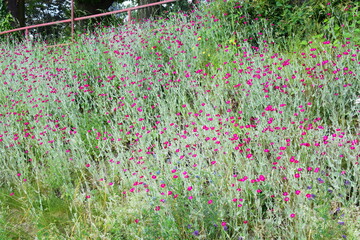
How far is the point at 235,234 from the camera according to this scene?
2.52m

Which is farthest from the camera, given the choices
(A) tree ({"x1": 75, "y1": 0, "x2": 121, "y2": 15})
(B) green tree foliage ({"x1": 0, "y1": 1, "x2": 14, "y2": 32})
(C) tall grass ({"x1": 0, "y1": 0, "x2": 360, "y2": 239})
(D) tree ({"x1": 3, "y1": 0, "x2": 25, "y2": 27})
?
(A) tree ({"x1": 75, "y1": 0, "x2": 121, "y2": 15})

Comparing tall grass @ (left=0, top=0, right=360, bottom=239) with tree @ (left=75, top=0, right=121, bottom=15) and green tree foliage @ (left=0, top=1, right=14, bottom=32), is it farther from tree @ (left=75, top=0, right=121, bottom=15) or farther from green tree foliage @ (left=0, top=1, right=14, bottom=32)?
tree @ (left=75, top=0, right=121, bottom=15)

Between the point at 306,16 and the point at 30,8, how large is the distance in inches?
→ 832

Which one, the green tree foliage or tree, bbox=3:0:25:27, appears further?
tree, bbox=3:0:25:27

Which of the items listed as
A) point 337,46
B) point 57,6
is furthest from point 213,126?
point 57,6

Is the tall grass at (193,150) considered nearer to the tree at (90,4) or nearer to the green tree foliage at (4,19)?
the green tree foliage at (4,19)

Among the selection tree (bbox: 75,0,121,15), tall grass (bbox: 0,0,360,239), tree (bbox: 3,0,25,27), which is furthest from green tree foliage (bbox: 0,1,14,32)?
tall grass (bbox: 0,0,360,239)

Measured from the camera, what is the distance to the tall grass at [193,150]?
2402mm

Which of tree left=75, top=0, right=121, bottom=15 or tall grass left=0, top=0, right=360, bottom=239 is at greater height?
tree left=75, top=0, right=121, bottom=15

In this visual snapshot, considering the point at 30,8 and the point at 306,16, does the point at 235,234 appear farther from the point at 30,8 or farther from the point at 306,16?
the point at 30,8

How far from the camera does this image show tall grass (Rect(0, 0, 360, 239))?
2.40 metres

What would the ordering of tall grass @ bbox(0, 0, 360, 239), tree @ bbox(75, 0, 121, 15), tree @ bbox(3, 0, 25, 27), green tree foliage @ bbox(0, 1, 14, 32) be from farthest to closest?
tree @ bbox(75, 0, 121, 15)
tree @ bbox(3, 0, 25, 27)
green tree foliage @ bbox(0, 1, 14, 32)
tall grass @ bbox(0, 0, 360, 239)

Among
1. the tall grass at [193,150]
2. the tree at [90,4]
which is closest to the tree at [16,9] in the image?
the tree at [90,4]

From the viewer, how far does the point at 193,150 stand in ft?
9.91
